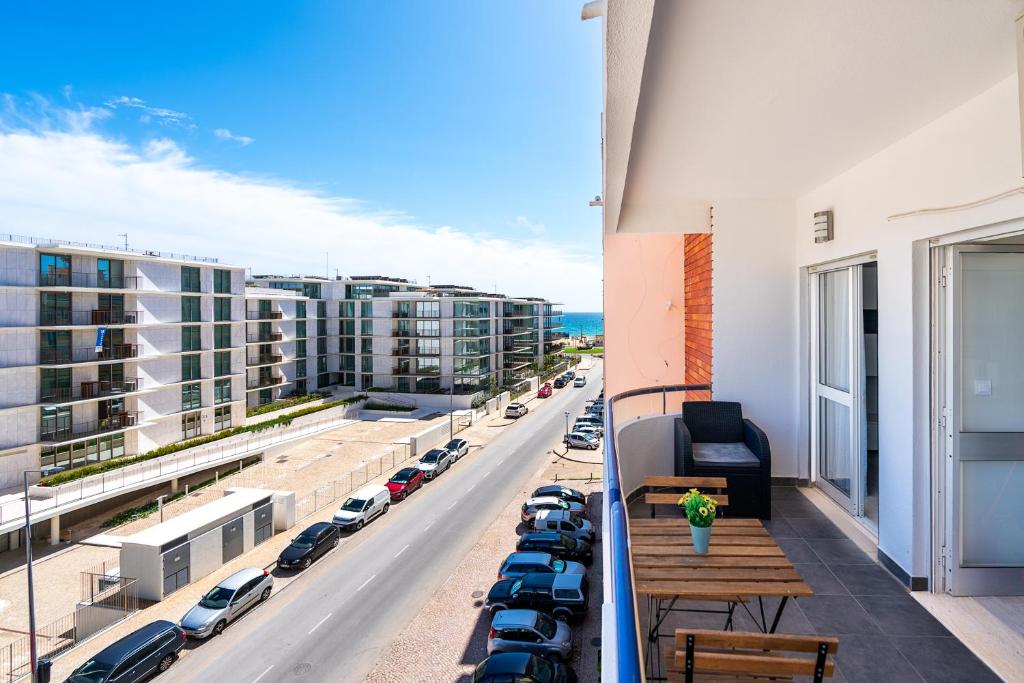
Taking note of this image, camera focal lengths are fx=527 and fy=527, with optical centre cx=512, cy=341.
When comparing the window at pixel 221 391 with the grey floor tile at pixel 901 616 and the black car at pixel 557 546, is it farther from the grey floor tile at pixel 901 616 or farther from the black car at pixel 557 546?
the grey floor tile at pixel 901 616

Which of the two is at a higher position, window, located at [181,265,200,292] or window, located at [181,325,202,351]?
window, located at [181,265,200,292]

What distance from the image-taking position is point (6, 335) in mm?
18828

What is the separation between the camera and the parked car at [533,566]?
494 inches

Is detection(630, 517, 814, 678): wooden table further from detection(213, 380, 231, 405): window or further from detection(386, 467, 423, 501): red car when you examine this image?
detection(213, 380, 231, 405): window

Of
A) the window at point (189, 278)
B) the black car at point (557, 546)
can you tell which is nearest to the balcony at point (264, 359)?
the window at point (189, 278)

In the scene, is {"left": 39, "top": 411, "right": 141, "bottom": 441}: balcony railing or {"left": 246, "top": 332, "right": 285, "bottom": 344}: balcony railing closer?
{"left": 39, "top": 411, "right": 141, "bottom": 441}: balcony railing

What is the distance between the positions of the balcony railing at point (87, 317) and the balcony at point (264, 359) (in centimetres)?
1006

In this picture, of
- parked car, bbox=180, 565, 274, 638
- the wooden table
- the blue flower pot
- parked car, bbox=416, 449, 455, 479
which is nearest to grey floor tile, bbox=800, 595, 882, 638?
the wooden table

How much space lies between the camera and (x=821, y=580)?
3518 mm

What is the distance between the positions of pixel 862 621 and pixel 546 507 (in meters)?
14.0

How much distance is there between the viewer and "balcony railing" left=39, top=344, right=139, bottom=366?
20094 mm

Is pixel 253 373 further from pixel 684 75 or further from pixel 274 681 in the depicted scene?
pixel 684 75

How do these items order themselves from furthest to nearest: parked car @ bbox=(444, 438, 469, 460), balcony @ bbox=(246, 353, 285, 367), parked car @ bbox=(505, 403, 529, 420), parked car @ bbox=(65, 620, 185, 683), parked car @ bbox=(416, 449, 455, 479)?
parked car @ bbox=(505, 403, 529, 420), balcony @ bbox=(246, 353, 285, 367), parked car @ bbox=(444, 438, 469, 460), parked car @ bbox=(416, 449, 455, 479), parked car @ bbox=(65, 620, 185, 683)

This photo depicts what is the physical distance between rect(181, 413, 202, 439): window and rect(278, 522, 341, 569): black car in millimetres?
13423
